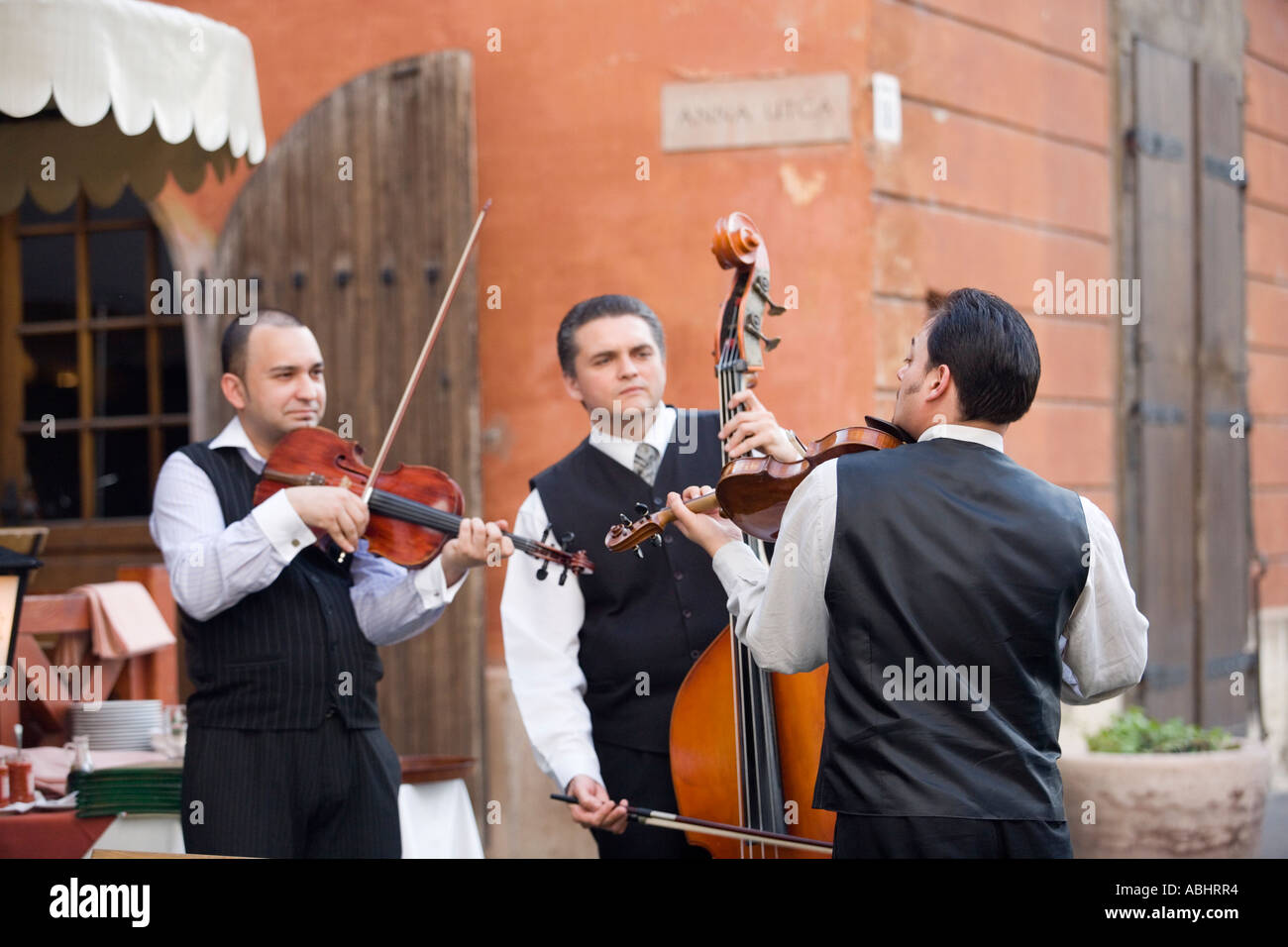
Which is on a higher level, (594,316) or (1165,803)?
(594,316)

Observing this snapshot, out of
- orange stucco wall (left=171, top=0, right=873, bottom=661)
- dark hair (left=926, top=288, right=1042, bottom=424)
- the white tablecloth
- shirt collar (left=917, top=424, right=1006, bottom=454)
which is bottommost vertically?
the white tablecloth

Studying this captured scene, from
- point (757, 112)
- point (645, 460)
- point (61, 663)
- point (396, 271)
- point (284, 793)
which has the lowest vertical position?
point (284, 793)

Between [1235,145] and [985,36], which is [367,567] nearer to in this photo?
[985,36]

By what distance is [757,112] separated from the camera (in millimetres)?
4953

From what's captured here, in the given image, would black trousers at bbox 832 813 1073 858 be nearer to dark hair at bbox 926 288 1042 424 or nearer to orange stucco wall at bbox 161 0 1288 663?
dark hair at bbox 926 288 1042 424

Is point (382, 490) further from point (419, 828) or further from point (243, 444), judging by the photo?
point (419, 828)

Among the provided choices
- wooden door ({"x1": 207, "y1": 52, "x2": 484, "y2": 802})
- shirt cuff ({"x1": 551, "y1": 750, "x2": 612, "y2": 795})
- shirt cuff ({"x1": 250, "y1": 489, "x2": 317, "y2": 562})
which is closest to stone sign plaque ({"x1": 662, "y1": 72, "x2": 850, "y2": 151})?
wooden door ({"x1": 207, "y1": 52, "x2": 484, "y2": 802})

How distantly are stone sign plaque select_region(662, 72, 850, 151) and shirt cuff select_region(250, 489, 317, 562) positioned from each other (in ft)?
8.78

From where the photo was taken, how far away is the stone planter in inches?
176

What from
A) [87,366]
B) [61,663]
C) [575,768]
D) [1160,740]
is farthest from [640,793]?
[87,366]

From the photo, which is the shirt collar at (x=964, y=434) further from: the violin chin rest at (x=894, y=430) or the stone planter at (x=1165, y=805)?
the stone planter at (x=1165, y=805)

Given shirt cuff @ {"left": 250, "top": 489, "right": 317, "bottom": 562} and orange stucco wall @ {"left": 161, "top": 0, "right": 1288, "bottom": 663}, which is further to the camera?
orange stucco wall @ {"left": 161, "top": 0, "right": 1288, "bottom": 663}

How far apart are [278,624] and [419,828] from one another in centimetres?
71

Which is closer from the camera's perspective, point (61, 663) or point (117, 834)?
point (117, 834)
